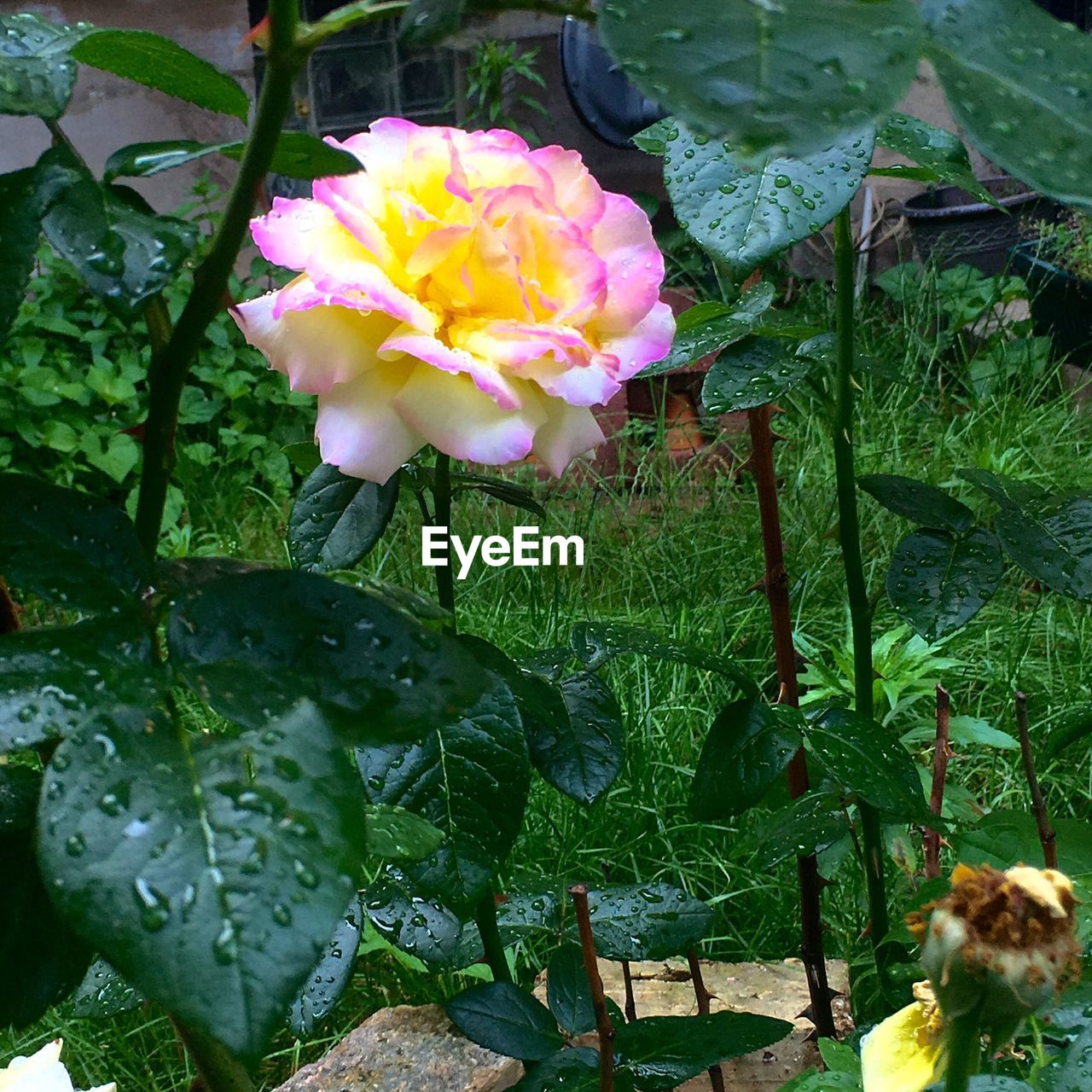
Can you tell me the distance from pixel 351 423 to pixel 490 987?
0.34 m

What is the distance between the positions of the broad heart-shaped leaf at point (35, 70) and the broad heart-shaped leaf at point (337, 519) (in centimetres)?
25

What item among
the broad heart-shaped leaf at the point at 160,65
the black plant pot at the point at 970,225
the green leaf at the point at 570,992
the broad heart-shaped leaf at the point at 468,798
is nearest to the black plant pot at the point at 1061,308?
the black plant pot at the point at 970,225

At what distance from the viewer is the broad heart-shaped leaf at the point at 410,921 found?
0.61 meters

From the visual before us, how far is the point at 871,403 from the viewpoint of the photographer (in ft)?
8.73

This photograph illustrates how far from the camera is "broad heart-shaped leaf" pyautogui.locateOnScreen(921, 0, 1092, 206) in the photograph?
8.3 inches

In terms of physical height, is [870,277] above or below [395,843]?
below

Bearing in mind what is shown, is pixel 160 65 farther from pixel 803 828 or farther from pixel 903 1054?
pixel 803 828

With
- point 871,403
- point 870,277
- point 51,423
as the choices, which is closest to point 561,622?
point 871,403

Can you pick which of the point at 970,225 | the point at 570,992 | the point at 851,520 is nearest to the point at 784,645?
the point at 851,520

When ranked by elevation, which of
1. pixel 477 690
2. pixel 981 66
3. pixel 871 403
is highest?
pixel 981 66

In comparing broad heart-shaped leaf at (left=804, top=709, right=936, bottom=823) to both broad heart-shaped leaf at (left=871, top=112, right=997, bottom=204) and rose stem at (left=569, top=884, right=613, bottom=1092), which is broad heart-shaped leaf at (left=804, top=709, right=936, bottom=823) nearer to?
rose stem at (left=569, top=884, right=613, bottom=1092)

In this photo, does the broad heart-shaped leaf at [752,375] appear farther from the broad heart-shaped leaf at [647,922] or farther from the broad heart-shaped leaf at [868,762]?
the broad heart-shaped leaf at [647,922]

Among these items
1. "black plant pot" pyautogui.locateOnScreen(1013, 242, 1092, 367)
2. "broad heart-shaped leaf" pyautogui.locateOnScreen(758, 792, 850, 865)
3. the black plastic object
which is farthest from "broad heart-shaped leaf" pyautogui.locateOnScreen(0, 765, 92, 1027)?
the black plastic object

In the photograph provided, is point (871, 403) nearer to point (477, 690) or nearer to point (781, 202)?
point (781, 202)
